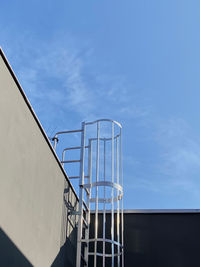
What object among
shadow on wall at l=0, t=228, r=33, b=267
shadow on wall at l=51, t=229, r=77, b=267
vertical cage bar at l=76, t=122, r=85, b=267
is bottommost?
shadow on wall at l=0, t=228, r=33, b=267

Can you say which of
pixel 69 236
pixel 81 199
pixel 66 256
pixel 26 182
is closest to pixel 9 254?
pixel 26 182

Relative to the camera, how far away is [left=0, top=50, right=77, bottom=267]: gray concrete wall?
434 cm

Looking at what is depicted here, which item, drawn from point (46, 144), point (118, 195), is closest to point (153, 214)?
point (118, 195)

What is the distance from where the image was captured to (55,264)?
568cm

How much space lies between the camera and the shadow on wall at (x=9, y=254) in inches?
161

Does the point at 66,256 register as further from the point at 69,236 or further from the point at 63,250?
the point at 69,236

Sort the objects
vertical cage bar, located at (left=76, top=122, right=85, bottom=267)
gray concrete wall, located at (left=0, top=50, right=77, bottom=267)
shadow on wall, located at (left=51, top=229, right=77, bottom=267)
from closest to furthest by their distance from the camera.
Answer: gray concrete wall, located at (left=0, top=50, right=77, bottom=267) < shadow on wall, located at (left=51, top=229, right=77, bottom=267) < vertical cage bar, located at (left=76, top=122, right=85, bottom=267)

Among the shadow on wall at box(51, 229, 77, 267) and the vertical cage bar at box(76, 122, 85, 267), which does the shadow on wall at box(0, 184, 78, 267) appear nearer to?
the shadow on wall at box(51, 229, 77, 267)

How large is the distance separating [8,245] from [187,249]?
4409 mm

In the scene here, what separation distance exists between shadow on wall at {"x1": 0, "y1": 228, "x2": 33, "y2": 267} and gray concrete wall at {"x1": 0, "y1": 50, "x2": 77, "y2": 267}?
46 millimetres

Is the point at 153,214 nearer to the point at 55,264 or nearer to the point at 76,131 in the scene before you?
the point at 76,131

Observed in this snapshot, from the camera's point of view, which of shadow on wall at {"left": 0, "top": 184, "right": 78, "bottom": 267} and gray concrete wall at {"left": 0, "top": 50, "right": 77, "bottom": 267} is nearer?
shadow on wall at {"left": 0, "top": 184, "right": 78, "bottom": 267}

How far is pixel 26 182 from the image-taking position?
4.91 m

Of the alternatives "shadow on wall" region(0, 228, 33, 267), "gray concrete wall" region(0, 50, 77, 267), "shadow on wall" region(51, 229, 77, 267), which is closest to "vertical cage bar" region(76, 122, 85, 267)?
"shadow on wall" region(51, 229, 77, 267)
